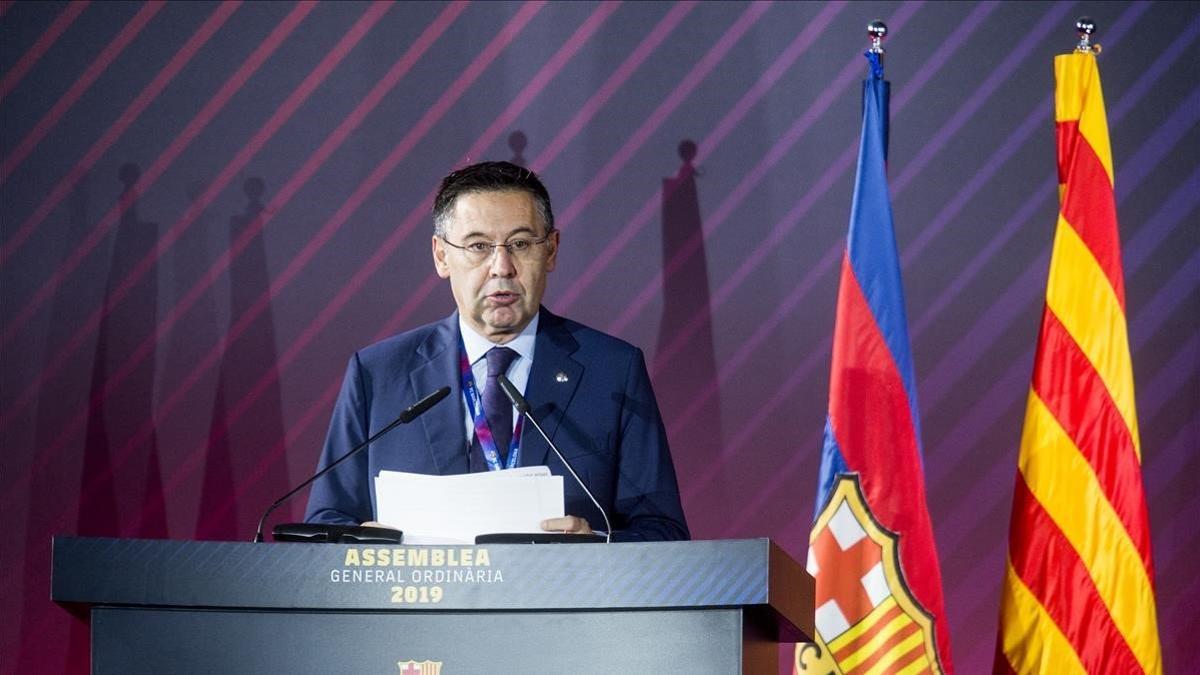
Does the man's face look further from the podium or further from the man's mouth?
the podium

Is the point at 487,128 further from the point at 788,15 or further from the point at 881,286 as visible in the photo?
the point at 881,286

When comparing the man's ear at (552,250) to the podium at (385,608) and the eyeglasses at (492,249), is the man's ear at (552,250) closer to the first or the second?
the eyeglasses at (492,249)

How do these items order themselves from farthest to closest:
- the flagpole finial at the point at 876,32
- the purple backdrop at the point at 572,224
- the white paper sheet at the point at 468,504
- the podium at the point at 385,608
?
the purple backdrop at the point at 572,224 → the flagpole finial at the point at 876,32 → the white paper sheet at the point at 468,504 → the podium at the point at 385,608

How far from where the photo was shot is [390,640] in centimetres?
199

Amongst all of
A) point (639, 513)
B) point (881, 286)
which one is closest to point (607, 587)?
point (639, 513)

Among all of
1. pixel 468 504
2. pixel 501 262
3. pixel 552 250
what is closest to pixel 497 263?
pixel 501 262

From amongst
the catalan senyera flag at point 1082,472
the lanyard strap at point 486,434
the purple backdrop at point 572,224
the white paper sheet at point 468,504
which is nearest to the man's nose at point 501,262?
the lanyard strap at point 486,434

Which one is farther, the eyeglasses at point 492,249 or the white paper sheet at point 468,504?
the eyeglasses at point 492,249

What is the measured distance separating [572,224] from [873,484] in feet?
3.54

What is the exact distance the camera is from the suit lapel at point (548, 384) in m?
2.81

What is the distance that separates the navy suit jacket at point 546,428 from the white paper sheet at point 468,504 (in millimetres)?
488

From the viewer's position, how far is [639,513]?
9.21 feet

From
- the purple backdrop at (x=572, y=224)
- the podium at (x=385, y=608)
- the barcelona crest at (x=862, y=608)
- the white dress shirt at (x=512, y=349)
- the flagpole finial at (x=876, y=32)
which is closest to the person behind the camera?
the podium at (x=385, y=608)

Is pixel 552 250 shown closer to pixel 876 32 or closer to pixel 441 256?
pixel 441 256
